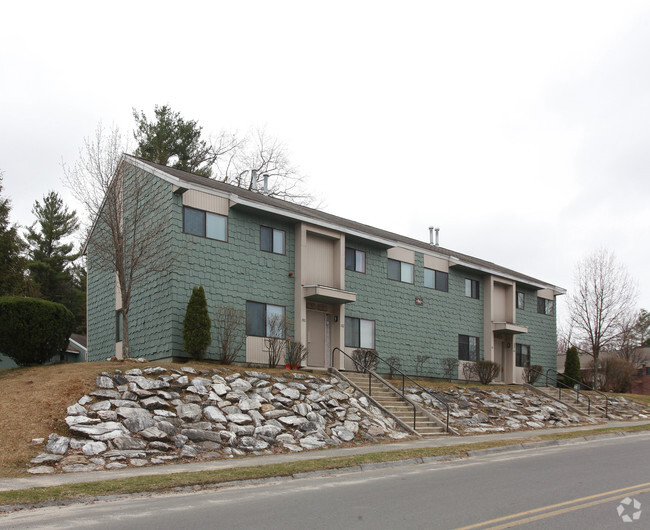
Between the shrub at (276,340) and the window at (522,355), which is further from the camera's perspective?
the window at (522,355)

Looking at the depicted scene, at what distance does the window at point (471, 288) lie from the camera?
101ft

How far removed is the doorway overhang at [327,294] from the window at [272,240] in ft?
5.28

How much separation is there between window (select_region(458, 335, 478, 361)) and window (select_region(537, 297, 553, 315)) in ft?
22.1

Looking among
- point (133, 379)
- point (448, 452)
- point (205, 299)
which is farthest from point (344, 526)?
point (205, 299)

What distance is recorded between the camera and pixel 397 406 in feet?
66.6

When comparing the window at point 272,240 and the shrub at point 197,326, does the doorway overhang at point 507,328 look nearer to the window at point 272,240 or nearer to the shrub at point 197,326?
the window at point 272,240

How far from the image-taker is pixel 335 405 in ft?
59.9

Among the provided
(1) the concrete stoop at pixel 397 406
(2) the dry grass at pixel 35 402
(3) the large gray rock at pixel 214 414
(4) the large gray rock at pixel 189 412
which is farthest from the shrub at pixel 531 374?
(4) the large gray rock at pixel 189 412

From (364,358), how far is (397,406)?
3833mm

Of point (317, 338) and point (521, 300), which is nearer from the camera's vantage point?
point (317, 338)

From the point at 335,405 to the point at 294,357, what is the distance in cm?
357

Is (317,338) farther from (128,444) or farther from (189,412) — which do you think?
(128,444)

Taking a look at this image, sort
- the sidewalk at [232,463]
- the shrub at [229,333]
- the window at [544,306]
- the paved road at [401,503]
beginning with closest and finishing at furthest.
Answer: the paved road at [401,503], the sidewalk at [232,463], the shrub at [229,333], the window at [544,306]

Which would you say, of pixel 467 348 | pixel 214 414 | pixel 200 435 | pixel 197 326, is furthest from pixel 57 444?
pixel 467 348
